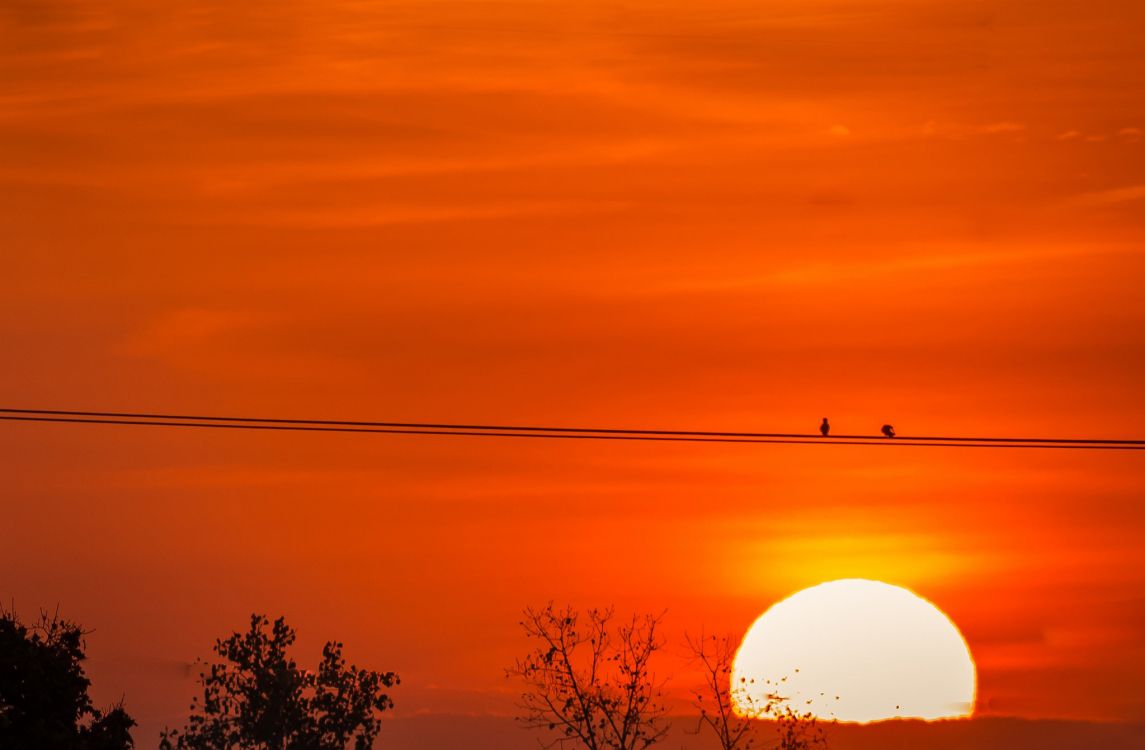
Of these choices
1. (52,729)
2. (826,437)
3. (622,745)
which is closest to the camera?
(826,437)

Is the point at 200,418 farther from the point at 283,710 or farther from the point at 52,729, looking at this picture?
the point at 283,710

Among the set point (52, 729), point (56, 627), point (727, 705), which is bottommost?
point (52, 729)

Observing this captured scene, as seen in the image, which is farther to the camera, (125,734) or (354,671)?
(354,671)

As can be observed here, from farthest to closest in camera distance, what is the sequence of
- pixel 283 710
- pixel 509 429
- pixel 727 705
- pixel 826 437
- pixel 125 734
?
1. pixel 283 710
2. pixel 727 705
3. pixel 125 734
4. pixel 509 429
5. pixel 826 437

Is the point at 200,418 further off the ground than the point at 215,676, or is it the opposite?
the point at 215,676

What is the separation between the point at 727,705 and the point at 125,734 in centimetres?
2963

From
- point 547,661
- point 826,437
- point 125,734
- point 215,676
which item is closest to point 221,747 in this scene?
point 215,676

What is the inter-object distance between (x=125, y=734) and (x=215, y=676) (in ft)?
102

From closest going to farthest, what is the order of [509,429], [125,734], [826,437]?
[826,437] < [509,429] < [125,734]

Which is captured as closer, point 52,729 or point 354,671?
point 52,729

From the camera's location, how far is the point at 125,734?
41.6m

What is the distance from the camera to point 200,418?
105 feet

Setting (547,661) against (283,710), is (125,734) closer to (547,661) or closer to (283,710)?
(547,661)

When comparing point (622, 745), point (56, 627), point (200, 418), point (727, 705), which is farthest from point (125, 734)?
point (727, 705)
